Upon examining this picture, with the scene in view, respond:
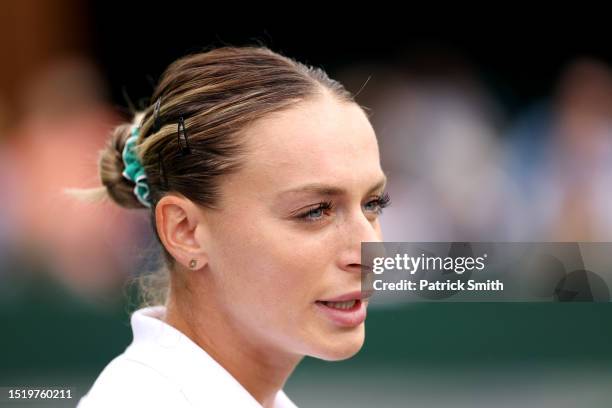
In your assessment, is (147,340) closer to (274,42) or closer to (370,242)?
(370,242)

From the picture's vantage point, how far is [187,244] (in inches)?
61.2

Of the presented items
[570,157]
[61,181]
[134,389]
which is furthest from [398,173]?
[134,389]

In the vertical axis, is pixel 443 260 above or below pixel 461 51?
below

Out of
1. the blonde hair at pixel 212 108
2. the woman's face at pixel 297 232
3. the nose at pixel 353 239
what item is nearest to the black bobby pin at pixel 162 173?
the blonde hair at pixel 212 108

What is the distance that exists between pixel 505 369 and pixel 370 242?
2.98 m

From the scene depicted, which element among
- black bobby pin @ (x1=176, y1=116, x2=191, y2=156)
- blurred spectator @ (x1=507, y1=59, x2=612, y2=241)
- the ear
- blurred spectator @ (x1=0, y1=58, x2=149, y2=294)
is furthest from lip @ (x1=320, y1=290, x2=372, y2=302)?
blurred spectator @ (x1=507, y1=59, x2=612, y2=241)

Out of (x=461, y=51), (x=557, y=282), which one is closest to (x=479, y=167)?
(x=461, y=51)

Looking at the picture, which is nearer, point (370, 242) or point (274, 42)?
point (370, 242)

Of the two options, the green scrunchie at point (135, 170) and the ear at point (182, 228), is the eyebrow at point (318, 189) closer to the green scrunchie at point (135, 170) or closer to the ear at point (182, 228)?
the ear at point (182, 228)

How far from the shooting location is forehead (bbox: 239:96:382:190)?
147cm

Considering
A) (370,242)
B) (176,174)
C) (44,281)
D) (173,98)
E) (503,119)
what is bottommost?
(370,242)

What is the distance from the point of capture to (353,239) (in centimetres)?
149

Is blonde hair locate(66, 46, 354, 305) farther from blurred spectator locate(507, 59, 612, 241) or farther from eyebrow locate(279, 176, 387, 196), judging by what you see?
blurred spectator locate(507, 59, 612, 241)

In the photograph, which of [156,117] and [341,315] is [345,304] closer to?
[341,315]
